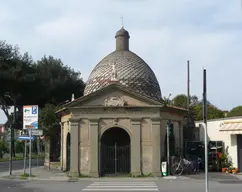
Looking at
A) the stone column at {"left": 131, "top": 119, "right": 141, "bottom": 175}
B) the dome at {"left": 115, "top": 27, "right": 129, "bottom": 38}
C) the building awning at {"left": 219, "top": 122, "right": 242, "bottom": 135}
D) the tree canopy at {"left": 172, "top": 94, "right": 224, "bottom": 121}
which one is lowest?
the stone column at {"left": 131, "top": 119, "right": 141, "bottom": 175}

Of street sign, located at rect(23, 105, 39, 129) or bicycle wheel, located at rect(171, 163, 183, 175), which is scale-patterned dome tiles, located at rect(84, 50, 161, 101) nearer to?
street sign, located at rect(23, 105, 39, 129)

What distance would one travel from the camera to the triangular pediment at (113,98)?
26.2m

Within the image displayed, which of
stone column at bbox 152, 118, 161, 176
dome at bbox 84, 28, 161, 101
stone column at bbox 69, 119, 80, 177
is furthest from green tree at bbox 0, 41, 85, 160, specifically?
stone column at bbox 152, 118, 161, 176

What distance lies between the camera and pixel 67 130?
30.2 metres

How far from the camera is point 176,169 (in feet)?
84.4

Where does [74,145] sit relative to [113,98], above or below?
below

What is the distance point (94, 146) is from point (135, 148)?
2.67 meters

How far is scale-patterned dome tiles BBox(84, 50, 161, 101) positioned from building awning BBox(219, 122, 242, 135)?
559cm

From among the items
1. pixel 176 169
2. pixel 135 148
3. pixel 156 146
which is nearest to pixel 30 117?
pixel 135 148

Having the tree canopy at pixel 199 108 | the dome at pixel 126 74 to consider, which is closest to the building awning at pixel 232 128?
the dome at pixel 126 74

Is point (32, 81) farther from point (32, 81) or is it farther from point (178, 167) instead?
point (178, 167)

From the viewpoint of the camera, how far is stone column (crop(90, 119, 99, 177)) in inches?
1014

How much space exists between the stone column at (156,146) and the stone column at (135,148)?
95 cm

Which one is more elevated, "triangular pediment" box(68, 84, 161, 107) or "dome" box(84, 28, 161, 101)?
"dome" box(84, 28, 161, 101)
